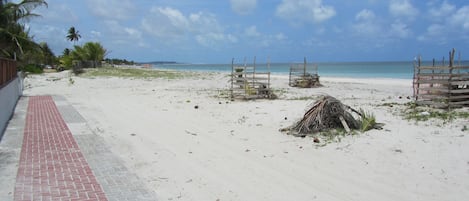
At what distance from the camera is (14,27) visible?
63.3 ft

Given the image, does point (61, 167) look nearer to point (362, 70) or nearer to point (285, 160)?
point (285, 160)

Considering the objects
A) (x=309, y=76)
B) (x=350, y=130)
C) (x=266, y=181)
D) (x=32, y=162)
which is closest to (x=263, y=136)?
(x=350, y=130)

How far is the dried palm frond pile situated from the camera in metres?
8.06

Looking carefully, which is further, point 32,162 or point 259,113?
point 259,113

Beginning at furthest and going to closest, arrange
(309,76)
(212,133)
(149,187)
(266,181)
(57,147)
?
(309,76)
(212,133)
(57,147)
(266,181)
(149,187)

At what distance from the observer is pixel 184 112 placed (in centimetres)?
1190

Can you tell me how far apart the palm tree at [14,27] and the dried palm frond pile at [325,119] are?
15.1 m

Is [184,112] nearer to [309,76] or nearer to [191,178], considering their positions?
[191,178]

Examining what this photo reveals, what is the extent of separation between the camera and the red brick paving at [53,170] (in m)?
4.63

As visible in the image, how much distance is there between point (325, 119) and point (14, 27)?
17457 mm

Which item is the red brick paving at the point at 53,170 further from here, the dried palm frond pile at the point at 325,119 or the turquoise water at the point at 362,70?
the turquoise water at the point at 362,70

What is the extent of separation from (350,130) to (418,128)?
1407mm

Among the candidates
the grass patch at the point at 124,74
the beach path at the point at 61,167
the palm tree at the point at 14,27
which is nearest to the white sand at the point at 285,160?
the beach path at the point at 61,167

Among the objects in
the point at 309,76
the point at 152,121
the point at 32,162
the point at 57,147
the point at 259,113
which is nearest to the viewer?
the point at 32,162
